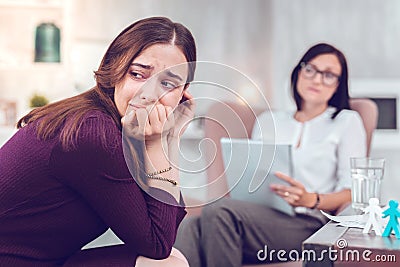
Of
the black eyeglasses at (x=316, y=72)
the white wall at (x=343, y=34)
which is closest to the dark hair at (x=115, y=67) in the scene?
the black eyeglasses at (x=316, y=72)

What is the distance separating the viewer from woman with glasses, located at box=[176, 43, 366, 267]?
1605mm

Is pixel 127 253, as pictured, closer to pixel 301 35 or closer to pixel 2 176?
pixel 2 176

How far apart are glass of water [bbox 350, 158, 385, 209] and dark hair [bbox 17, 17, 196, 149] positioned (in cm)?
50

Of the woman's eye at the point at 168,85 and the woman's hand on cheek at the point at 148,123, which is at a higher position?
the woman's eye at the point at 168,85

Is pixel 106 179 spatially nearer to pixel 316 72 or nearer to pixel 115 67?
pixel 115 67

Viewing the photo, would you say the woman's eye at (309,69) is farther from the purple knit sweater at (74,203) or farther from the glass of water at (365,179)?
the purple knit sweater at (74,203)

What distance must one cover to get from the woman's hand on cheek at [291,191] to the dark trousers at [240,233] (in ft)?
0.15

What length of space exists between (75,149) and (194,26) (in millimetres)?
2128

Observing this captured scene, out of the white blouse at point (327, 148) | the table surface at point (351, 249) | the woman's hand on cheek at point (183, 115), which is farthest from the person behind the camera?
the white blouse at point (327, 148)

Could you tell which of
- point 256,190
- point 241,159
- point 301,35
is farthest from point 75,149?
point 301,35

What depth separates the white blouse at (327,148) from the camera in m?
1.82

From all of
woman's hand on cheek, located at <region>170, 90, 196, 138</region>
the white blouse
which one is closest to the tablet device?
the white blouse

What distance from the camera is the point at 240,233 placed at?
1629 mm

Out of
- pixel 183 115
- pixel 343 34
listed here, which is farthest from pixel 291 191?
pixel 343 34
